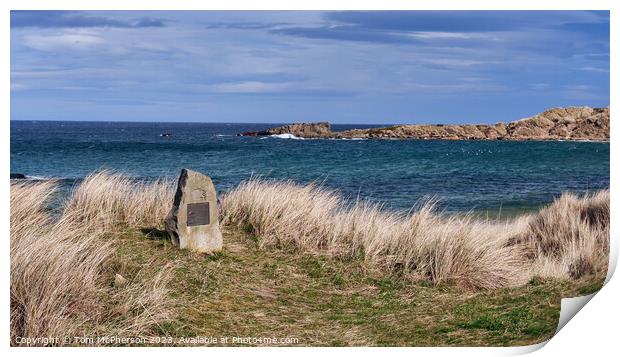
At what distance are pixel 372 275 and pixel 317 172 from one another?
88.3 ft

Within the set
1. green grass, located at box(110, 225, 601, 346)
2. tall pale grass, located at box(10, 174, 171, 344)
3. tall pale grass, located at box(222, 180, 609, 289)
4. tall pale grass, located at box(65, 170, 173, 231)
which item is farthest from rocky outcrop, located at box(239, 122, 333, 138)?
tall pale grass, located at box(10, 174, 171, 344)

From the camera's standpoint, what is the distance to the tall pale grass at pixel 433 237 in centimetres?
982

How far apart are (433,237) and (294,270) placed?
210cm

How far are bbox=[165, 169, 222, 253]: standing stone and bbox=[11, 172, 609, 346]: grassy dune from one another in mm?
241

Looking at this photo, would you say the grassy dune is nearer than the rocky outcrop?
Yes

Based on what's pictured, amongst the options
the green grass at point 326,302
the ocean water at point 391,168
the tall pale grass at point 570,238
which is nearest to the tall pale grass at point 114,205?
the green grass at point 326,302

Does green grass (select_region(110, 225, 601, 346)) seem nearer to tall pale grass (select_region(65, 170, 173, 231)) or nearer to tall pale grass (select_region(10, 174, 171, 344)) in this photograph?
tall pale grass (select_region(10, 174, 171, 344))

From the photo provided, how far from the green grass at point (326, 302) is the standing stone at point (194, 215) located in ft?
0.65

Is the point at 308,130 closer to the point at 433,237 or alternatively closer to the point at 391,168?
the point at 391,168

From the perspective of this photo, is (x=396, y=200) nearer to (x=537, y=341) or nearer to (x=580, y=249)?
(x=580, y=249)

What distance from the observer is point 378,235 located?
1066 cm

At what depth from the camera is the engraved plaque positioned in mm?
9547

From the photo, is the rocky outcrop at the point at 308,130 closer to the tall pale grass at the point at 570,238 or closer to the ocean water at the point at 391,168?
the ocean water at the point at 391,168

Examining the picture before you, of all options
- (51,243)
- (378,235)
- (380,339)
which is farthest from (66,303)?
(378,235)
